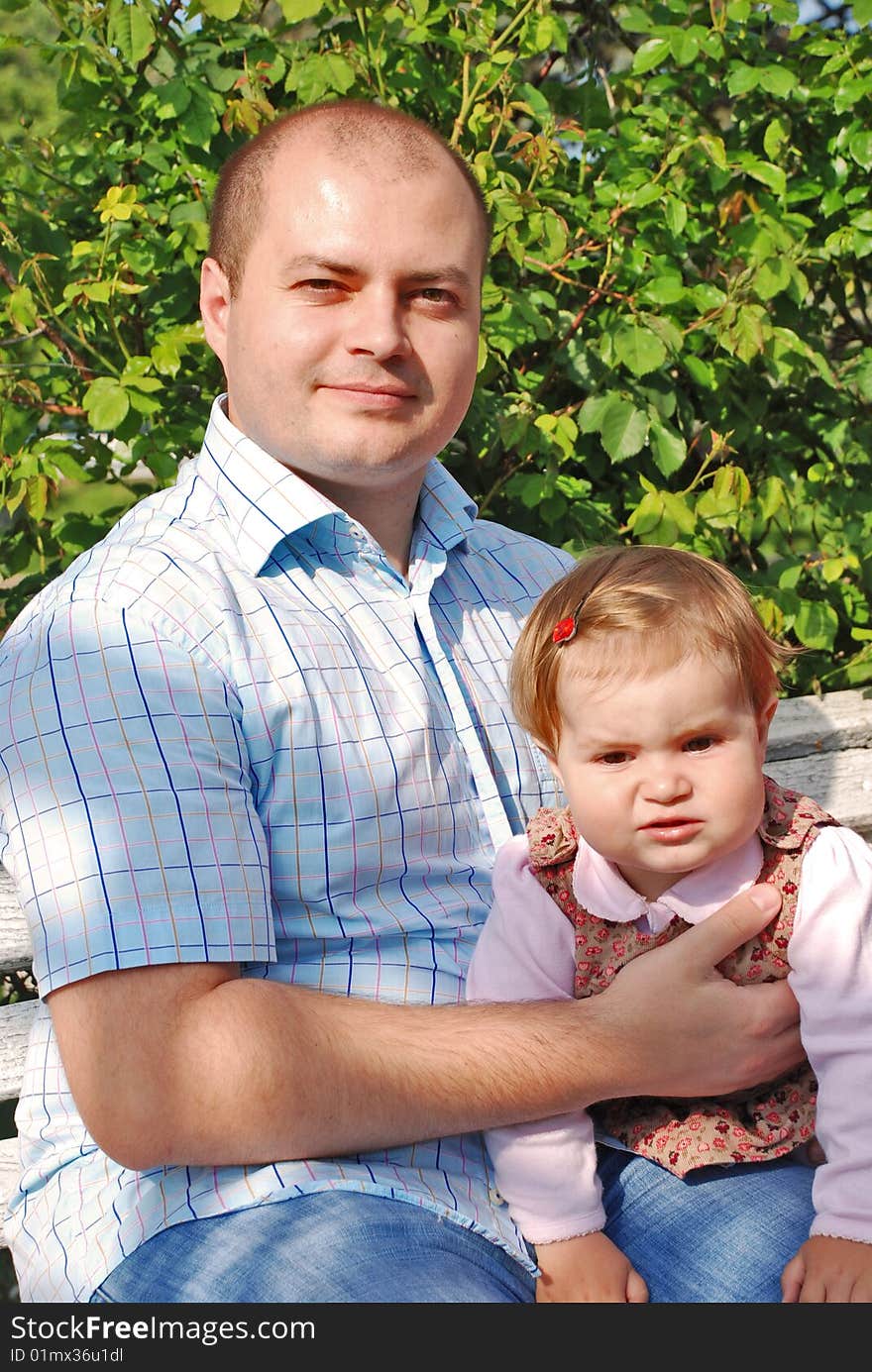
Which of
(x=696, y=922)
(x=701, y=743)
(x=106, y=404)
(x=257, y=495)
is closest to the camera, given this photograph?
(x=701, y=743)

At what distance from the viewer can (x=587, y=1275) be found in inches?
66.9

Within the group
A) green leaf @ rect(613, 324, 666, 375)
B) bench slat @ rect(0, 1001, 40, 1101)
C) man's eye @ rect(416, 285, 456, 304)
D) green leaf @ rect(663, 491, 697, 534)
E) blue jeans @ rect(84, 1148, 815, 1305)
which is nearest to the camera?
blue jeans @ rect(84, 1148, 815, 1305)

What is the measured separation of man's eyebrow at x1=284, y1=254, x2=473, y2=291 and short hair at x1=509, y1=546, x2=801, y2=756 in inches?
19.1

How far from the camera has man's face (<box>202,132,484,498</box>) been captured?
1958 millimetres

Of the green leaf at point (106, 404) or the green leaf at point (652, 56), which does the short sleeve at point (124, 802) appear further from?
the green leaf at point (652, 56)

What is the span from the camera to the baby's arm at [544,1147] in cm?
171

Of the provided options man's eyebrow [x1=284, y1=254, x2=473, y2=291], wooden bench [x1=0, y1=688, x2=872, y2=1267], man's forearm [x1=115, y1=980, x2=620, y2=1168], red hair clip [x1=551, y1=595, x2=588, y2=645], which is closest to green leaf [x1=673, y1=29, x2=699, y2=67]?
man's eyebrow [x1=284, y1=254, x2=473, y2=291]

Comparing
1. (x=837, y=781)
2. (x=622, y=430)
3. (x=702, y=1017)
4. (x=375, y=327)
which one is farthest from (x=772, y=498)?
(x=702, y=1017)

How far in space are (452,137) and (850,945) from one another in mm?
1922

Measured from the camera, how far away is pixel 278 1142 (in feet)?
5.20

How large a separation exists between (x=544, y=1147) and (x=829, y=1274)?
35cm

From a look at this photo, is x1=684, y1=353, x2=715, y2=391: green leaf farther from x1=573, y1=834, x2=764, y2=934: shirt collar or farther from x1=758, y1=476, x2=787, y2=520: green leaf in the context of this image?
x1=573, y1=834, x2=764, y2=934: shirt collar

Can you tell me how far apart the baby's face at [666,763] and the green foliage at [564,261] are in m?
1.23

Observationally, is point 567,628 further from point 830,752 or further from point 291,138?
point 830,752
